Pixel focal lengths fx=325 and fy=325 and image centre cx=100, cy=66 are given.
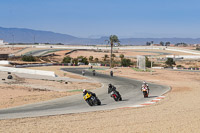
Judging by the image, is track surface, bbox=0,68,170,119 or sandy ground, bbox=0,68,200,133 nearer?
sandy ground, bbox=0,68,200,133

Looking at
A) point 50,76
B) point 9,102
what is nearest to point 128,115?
point 9,102

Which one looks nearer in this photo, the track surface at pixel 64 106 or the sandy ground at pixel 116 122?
the sandy ground at pixel 116 122

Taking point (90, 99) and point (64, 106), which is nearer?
point (90, 99)

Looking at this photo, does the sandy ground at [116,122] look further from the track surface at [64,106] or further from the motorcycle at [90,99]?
the motorcycle at [90,99]

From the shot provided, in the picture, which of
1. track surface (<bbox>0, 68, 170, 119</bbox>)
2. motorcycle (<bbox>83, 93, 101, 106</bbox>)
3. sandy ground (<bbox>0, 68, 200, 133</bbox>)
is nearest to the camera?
sandy ground (<bbox>0, 68, 200, 133</bbox>)

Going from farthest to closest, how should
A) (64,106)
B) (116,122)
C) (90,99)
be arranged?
(64,106), (90,99), (116,122)

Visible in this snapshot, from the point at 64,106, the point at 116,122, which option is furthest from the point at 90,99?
the point at 116,122

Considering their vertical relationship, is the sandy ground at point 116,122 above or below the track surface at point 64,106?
above

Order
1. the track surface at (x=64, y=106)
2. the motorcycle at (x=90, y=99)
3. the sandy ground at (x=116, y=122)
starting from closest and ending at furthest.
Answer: the sandy ground at (x=116, y=122), the track surface at (x=64, y=106), the motorcycle at (x=90, y=99)

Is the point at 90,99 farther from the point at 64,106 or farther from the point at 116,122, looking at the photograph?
the point at 116,122

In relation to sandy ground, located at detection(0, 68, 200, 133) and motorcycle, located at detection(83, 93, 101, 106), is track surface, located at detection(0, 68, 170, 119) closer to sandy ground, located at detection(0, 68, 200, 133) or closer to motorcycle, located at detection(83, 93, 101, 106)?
motorcycle, located at detection(83, 93, 101, 106)

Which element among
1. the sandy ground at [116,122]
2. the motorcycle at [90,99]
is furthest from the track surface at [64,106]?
the sandy ground at [116,122]

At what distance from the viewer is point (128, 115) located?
16953mm

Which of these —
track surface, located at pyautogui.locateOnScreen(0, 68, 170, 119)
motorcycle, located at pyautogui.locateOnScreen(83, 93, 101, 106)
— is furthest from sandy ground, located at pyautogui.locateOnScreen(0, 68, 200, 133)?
motorcycle, located at pyautogui.locateOnScreen(83, 93, 101, 106)
